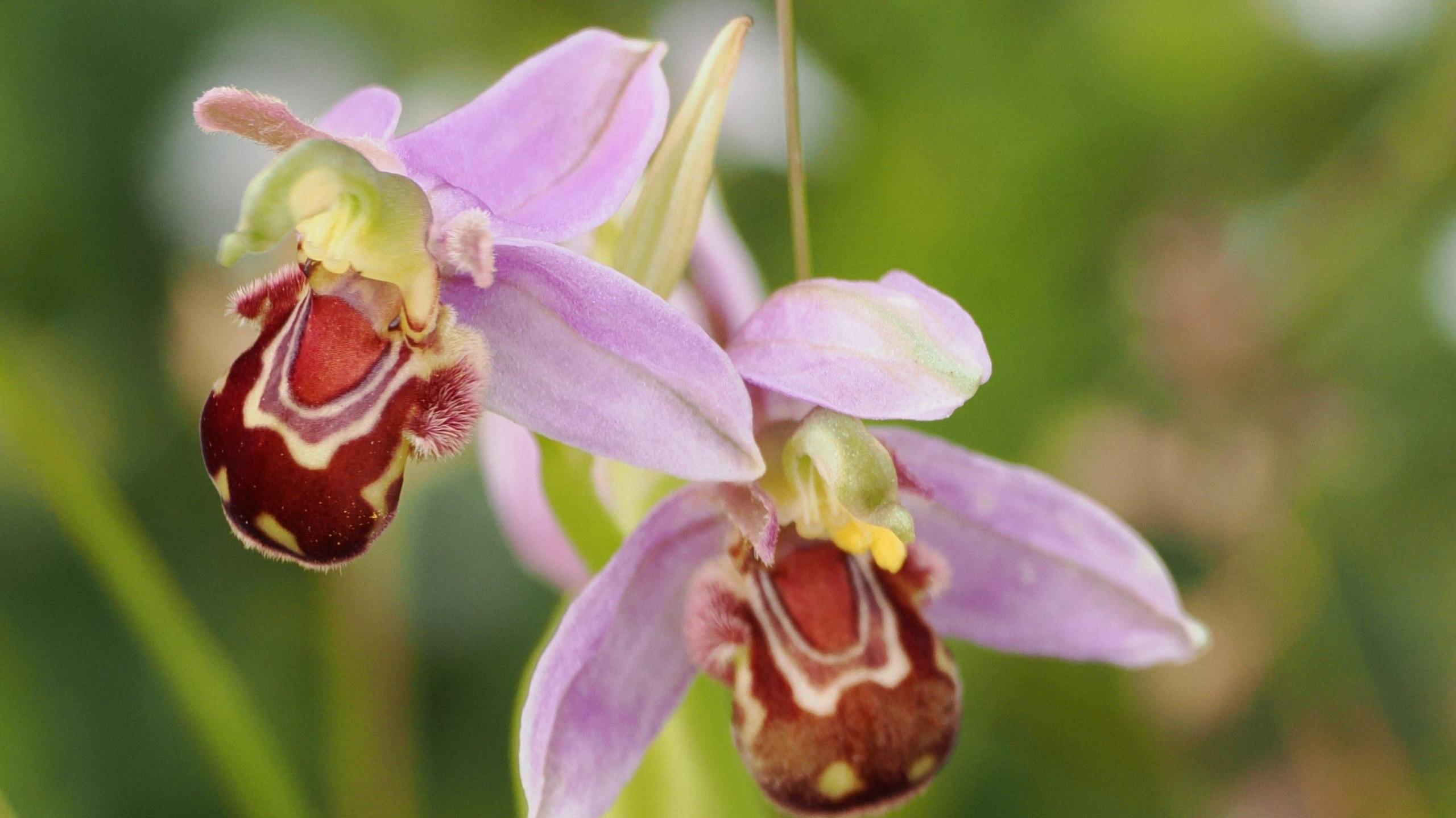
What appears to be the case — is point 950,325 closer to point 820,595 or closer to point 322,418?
point 820,595

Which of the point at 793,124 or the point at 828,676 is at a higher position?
the point at 793,124

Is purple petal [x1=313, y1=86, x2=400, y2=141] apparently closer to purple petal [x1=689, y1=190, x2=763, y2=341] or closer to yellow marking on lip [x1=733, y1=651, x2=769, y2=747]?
purple petal [x1=689, y1=190, x2=763, y2=341]

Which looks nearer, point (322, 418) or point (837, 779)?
point (322, 418)

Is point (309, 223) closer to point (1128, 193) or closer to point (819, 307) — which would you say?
point (819, 307)

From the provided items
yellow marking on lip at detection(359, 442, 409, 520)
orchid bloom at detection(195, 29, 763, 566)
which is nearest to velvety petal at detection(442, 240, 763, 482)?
orchid bloom at detection(195, 29, 763, 566)

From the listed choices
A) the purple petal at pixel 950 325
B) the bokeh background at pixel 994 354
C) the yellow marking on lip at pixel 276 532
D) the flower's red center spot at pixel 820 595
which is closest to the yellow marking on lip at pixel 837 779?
the flower's red center spot at pixel 820 595

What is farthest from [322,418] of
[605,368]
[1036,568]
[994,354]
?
[994,354]

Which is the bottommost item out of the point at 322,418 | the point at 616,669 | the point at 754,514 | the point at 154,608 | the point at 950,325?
the point at 154,608

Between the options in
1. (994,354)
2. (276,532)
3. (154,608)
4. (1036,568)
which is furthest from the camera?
(994,354)
